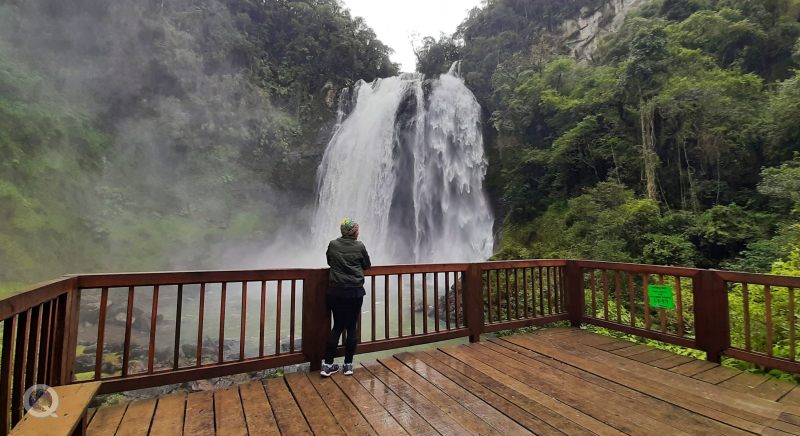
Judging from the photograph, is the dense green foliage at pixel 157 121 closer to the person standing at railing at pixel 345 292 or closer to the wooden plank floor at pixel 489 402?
the wooden plank floor at pixel 489 402

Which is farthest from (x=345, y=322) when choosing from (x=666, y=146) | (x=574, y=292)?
(x=666, y=146)

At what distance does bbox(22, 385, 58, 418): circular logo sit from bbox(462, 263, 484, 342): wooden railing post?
3328mm

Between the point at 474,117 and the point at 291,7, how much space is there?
550 inches

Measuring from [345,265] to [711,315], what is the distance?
3.52 m

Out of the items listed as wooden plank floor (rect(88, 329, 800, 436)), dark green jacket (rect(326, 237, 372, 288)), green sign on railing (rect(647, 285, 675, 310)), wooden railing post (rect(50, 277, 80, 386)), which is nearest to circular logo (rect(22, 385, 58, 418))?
wooden railing post (rect(50, 277, 80, 386))

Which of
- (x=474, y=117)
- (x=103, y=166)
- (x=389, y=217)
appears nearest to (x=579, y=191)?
(x=474, y=117)

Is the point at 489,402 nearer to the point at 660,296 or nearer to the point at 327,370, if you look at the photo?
the point at 327,370

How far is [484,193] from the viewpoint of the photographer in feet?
49.2

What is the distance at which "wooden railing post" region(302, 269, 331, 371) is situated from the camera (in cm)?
317

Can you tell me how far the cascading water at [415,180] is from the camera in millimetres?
14750

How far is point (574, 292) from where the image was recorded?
4578 millimetres

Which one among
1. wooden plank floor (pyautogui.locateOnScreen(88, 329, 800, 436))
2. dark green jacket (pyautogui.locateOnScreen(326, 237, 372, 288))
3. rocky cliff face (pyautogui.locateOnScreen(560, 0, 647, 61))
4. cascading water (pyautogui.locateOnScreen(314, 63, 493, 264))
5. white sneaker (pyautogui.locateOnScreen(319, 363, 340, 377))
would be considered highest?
rocky cliff face (pyautogui.locateOnScreen(560, 0, 647, 61))

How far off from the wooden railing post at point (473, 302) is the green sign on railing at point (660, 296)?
1.73 m

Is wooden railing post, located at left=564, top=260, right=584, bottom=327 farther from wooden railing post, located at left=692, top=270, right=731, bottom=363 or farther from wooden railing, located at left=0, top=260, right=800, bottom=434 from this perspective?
wooden railing post, located at left=692, top=270, right=731, bottom=363
